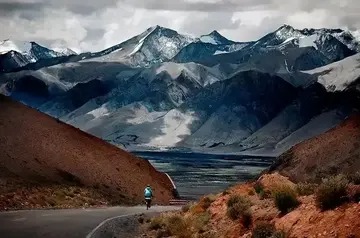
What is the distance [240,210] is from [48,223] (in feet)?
35.6

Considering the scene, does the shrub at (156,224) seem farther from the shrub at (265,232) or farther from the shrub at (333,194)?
the shrub at (333,194)

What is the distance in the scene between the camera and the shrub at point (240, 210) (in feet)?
71.5

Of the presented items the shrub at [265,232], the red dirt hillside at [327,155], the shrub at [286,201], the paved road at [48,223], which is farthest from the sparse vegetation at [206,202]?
the red dirt hillside at [327,155]

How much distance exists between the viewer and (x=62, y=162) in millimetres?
59531

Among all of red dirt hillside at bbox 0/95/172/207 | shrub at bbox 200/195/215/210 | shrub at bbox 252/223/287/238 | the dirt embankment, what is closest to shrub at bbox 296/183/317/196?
the dirt embankment

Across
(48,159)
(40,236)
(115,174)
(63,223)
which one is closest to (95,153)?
(115,174)

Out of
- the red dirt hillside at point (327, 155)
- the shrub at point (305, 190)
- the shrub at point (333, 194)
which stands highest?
the red dirt hillside at point (327, 155)

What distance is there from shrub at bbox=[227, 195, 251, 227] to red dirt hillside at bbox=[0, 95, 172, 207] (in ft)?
78.4

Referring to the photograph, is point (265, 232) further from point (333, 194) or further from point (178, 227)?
point (178, 227)

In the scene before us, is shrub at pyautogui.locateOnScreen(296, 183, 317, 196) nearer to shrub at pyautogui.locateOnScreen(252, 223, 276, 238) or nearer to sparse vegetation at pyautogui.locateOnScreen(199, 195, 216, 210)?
shrub at pyautogui.locateOnScreen(252, 223, 276, 238)

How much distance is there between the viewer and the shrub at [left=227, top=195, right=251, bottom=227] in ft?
71.5

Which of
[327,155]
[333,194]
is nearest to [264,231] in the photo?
[333,194]

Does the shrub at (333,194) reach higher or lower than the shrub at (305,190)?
lower

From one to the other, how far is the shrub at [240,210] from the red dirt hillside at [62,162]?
23.9 meters
